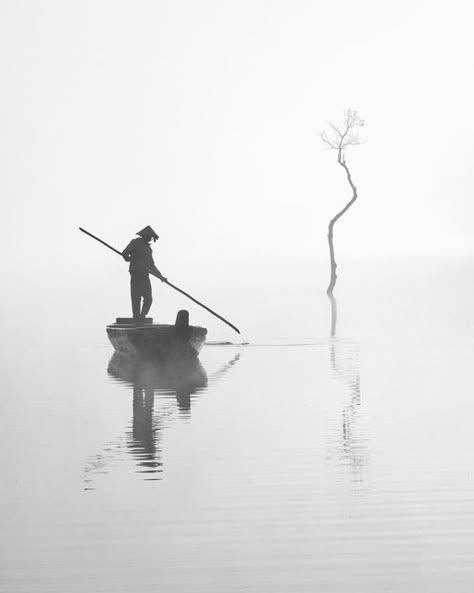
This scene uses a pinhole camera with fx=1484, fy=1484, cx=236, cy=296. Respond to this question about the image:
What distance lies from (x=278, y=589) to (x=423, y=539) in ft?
4.97

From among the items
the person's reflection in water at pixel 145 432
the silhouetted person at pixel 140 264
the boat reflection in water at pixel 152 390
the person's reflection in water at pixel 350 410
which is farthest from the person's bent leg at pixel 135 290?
the person's reflection in water at pixel 145 432

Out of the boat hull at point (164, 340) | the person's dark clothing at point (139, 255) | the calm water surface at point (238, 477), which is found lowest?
the calm water surface at point (238, 477)

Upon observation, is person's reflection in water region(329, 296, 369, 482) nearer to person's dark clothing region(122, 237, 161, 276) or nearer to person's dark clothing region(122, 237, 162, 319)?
person's dark clothing region(122, 237, 162, 319)

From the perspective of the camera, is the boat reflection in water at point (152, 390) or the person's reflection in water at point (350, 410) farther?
the boat reflection in water at point (152, 390)

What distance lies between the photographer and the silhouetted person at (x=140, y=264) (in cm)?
2547

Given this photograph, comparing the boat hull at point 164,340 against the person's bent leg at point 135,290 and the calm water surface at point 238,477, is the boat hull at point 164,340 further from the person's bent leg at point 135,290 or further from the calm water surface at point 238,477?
the person's bent leg at point 135,290

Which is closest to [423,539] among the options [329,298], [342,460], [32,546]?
[32,546]

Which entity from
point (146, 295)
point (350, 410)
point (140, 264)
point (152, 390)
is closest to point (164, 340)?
point (140, 264)

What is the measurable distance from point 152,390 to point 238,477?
792 cm

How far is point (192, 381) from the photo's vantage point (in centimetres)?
2155

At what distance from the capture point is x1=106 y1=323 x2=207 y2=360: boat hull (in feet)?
76.3

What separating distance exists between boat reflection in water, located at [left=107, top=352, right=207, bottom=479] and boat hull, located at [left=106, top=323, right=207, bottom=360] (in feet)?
0.45

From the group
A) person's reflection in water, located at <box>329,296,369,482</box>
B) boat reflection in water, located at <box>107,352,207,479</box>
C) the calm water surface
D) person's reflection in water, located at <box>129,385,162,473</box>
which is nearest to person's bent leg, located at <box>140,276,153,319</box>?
boat reflection in water, located at <box>107,352,207,479</box>

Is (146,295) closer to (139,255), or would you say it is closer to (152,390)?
(139,255)
